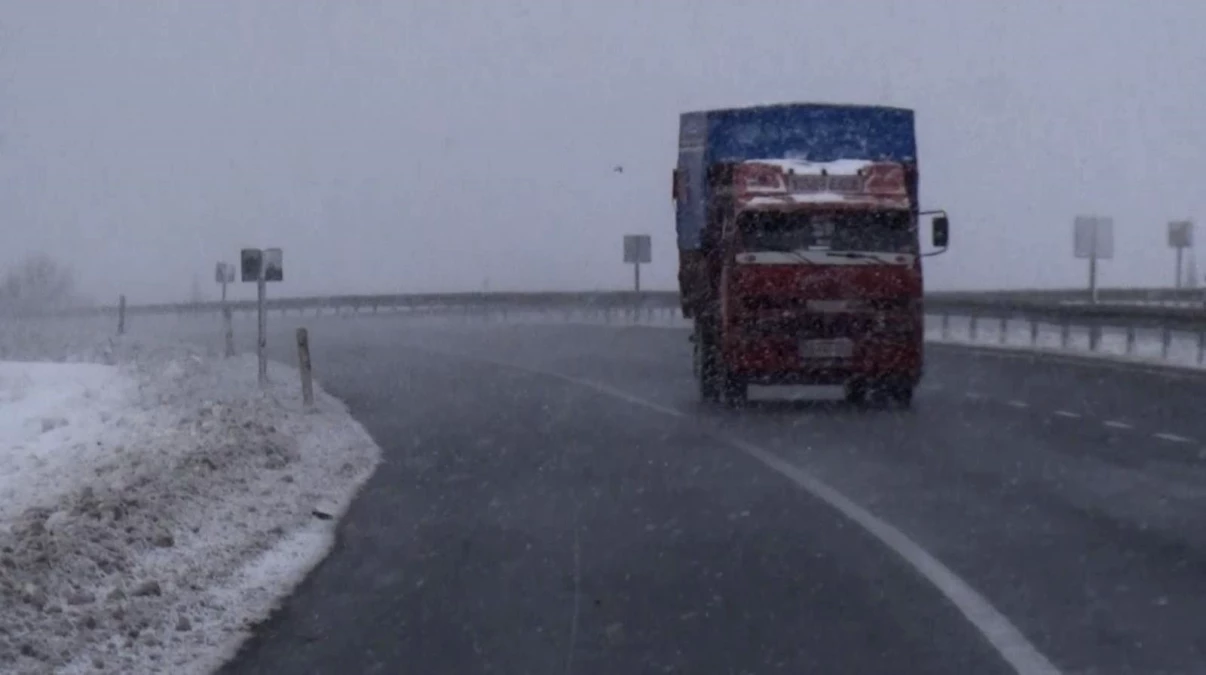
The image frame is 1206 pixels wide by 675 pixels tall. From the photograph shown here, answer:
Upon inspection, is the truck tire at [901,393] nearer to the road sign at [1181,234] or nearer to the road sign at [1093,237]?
the road sign at [1093,237]

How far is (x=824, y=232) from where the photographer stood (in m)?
22.9

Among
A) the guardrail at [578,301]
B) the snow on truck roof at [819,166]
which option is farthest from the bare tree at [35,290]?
the snow on truck roof at [819,166]

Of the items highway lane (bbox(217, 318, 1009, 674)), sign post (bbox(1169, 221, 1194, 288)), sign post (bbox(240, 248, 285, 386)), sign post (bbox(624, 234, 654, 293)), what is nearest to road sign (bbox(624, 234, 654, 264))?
sign post (bbox(624, 234, 654, 293))

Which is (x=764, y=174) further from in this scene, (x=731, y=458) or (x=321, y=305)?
(x=321, y=305)

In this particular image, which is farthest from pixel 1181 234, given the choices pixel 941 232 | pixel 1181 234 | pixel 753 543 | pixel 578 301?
pixel 753 543

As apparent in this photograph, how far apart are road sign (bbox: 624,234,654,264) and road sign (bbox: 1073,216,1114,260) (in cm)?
1910

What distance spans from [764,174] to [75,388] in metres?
12.8

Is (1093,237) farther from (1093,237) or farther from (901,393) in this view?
(901,393)

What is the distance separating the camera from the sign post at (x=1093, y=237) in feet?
150

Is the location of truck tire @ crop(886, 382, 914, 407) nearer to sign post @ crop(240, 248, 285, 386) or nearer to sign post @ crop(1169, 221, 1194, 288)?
sign post @ crop(240, 248, 285, 386)

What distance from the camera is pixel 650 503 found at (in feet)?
47.9

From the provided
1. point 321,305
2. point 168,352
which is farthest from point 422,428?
point 321,305

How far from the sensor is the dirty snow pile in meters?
9.30

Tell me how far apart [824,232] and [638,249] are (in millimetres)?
39500
